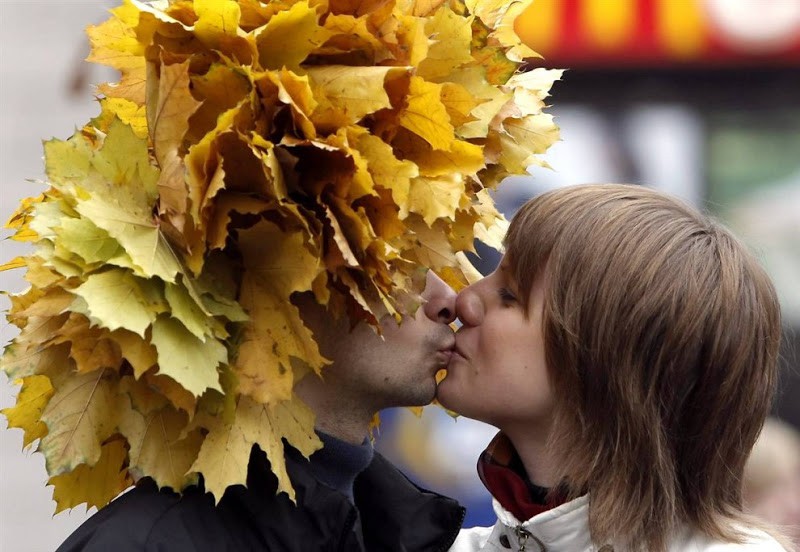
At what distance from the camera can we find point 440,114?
2047 mm

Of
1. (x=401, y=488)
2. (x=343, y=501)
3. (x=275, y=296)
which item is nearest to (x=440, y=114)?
(x=275, y=296)

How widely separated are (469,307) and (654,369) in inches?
16.4

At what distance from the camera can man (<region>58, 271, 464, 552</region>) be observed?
2.11m

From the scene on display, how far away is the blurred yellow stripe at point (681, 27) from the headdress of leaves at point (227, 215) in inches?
149

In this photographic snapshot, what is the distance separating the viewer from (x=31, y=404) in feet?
7.09

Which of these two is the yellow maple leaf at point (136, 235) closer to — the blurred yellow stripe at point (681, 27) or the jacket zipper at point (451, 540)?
the jacket zipper at point (451, 540)

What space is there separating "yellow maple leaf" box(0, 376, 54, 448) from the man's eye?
955mm

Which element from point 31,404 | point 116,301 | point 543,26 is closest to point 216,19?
point 116,301

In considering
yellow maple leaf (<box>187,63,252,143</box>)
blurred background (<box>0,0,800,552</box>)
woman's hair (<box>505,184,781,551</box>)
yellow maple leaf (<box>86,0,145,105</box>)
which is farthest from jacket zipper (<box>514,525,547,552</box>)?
blurred background (<box>0,0,800,552</box>)

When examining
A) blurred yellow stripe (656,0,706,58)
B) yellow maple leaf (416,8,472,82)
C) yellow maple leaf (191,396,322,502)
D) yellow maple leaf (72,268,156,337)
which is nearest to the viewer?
yellow maple leaf (72,268,156,337)

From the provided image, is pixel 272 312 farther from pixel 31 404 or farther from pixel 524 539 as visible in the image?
pixel 524 539

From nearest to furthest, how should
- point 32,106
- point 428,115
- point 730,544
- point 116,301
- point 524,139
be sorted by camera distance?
point 116,301
point 428,115
point 730,544
point 524,139
point 32,106

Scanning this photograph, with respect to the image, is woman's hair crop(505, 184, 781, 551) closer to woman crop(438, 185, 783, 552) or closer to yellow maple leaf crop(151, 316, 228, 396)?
woman crop(438, 185, 783, 552)

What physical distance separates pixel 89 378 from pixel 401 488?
84 centimetres
